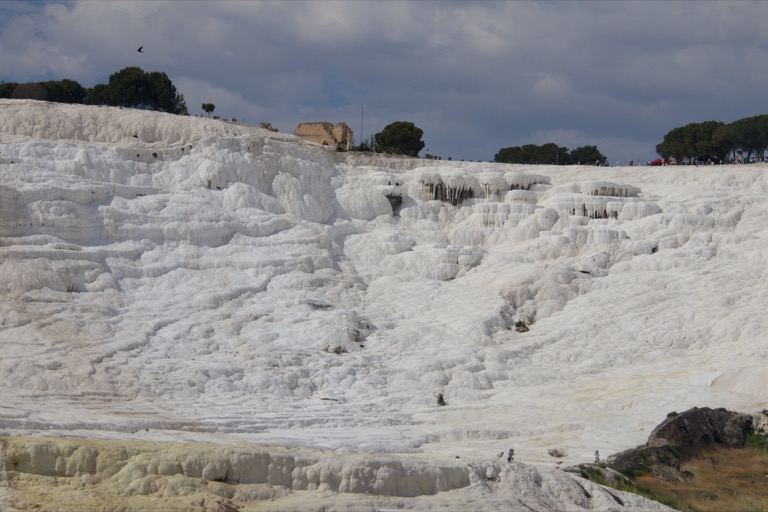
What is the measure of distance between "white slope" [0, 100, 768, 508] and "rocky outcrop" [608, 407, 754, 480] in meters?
1.25

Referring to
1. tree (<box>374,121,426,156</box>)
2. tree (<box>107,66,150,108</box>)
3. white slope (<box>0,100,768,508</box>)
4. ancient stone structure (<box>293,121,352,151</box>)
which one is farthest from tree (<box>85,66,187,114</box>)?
white slope (<box>0,100,768,508</box>)

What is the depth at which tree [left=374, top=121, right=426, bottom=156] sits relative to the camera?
6569 centimetres

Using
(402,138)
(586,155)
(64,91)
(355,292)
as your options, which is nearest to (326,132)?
(402,138)

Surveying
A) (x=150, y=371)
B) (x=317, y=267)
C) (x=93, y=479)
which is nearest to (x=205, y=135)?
(x=317, y=267)

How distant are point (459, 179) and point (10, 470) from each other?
3294 centimetres

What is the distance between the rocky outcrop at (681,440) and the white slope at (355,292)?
1246mm

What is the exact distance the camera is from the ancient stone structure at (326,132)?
62312mm

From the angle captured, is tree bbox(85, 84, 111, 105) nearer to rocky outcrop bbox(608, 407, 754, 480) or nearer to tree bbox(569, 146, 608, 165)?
tree bbox(569, 146, 608, 165)

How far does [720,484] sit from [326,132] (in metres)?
38.5

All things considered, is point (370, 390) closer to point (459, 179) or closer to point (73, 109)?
point (459, 179)

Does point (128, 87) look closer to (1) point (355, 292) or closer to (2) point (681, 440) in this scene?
(1) point (355, 292)

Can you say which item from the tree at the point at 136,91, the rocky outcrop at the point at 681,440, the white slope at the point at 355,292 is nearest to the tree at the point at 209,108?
the tree at the point at 136,91

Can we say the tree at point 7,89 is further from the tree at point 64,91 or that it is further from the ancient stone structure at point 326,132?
the ancient stone structure at point 326,132

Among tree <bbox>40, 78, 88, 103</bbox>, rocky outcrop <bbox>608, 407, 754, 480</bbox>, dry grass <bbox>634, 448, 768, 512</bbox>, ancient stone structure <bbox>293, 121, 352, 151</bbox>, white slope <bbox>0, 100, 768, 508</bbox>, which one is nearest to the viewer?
dry grass <bbox>634, 448, 768, 512</bbox>
